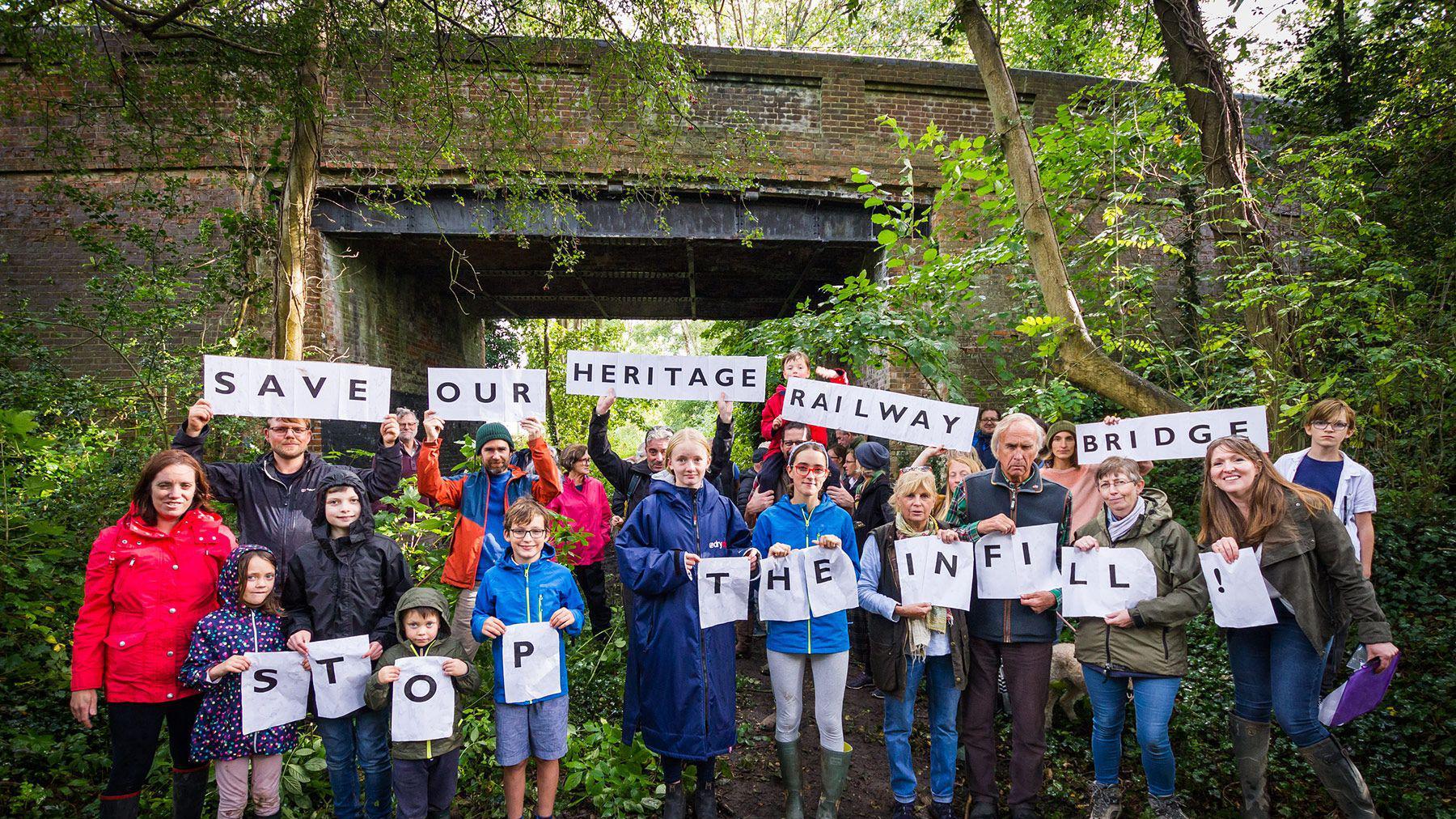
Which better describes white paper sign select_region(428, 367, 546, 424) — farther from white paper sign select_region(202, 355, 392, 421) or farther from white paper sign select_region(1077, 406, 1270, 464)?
white paper sign select_region(1077, 406, 1270, 464)

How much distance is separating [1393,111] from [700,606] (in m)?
9.60

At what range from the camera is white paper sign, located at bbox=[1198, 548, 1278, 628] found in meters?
3.32

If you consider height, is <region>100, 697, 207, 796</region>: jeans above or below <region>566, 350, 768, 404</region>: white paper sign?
below

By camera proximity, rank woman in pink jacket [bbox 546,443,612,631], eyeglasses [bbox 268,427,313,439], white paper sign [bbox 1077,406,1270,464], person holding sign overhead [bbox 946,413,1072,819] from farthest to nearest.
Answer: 1. woman in pink jacket [bbox 546,443,612,631]
2. white paper sign [bbox 1077,406,1270,464]
3. eyeglasses [bbox 268,427,313,439]
4. person holding sign overhead [bbox 946,413,1072,819]

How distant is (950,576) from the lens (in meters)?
3.67

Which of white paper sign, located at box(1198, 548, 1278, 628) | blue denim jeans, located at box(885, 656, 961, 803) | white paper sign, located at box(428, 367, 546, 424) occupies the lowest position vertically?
blue denim jeans, located at box(885, 656, 961, 803)

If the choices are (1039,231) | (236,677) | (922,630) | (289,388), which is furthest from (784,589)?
(1039,231)

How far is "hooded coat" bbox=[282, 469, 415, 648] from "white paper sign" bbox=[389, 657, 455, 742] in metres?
0.30

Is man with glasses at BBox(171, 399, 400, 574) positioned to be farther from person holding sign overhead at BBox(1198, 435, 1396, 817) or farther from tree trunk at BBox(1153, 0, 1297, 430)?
tree trunk at BBox(1153, 0, 1297, 430)

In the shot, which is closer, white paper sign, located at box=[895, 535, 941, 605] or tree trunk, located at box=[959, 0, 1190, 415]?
white paper sign, located at box=[895, 535, 941, 605]

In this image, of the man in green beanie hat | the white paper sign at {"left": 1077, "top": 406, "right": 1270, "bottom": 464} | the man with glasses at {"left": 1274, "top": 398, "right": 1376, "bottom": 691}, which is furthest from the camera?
the white paper sign at {"left": 1077, "top": 406, "right": 1270, "bottom": 464}

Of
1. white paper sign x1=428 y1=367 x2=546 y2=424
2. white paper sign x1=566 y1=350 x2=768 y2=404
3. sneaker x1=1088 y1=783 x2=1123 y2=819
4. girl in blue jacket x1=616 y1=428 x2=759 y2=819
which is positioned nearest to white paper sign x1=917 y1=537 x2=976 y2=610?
girl in blue jacket x1=616 y1=428 x2=759 y2=819

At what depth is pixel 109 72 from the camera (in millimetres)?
5785

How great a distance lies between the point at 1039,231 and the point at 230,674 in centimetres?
638
